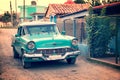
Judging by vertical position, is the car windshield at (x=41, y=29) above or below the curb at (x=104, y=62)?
above

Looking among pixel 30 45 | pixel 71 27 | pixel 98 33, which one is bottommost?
pixel 30 45

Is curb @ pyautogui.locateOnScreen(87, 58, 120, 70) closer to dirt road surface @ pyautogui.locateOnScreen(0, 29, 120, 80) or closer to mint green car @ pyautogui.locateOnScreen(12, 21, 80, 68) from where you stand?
dirt road surface @ pyautogui.locateOnScreen(0, 29, 120, 80)

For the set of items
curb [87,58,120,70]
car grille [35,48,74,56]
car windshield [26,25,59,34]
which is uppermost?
car windshield [26,25,59,34]

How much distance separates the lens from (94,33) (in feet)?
36.3

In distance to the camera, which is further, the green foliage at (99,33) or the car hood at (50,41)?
the green foliage at (99,33)

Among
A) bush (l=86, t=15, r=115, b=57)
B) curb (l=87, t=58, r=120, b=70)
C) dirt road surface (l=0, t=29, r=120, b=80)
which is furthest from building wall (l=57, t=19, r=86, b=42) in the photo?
dirt road surface (l=0, t=29, r=120, b=80)

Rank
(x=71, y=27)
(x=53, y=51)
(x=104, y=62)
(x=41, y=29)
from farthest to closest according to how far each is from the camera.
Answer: (x=71, y=27), (x=41, y=29), (x=104, y=62), (x=53, y=51)

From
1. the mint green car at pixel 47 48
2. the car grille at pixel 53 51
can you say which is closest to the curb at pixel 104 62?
the mint green car at pixel 47 48

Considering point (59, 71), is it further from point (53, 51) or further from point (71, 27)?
point (71, 27)

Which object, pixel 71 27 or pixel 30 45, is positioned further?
pixel 71 27

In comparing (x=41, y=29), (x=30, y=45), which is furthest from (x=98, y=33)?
(x=30, y=45)

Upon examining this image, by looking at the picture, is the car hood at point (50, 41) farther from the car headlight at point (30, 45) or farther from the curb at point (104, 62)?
the curb at point (104, 62)

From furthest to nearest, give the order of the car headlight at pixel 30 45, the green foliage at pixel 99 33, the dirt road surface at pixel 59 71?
the green foliage at pixel 99 33 < the car headlight at pixel 30 45 < the dirt road surface at pixel 59 71

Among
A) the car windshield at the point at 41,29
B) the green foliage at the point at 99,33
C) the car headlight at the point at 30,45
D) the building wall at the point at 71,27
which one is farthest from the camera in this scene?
the building wall at the point at 71,27
